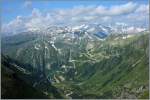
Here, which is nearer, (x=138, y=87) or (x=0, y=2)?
(x=0, y=2)

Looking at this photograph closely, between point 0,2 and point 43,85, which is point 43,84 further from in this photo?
point 0,2

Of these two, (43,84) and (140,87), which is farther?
(140,87)

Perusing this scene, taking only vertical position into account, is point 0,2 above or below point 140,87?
above

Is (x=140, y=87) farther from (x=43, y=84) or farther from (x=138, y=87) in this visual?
(x=43, y=84)

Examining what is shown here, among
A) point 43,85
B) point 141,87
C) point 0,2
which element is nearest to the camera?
point 0,2

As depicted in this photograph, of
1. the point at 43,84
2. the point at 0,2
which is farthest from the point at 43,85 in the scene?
the point at 0,2

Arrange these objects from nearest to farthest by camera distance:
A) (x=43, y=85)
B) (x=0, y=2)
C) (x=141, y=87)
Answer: (x=0, y=2) → (x=43, y=85) → (x=141, y=87)

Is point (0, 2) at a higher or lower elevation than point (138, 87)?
higher

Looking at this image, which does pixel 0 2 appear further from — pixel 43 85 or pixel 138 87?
pixel 138 87
